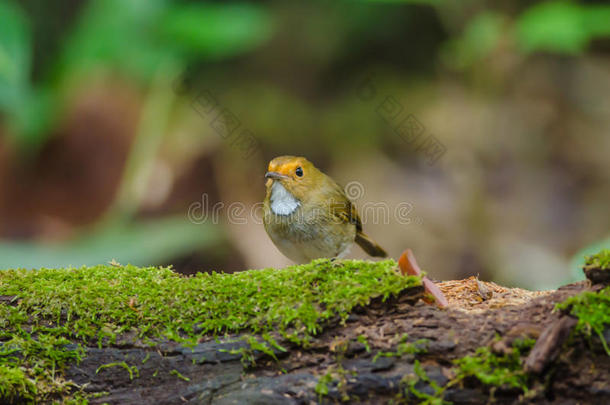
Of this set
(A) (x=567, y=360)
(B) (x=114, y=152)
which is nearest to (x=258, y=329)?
(A) (x=567, y=360)

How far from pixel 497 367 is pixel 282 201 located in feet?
7.33

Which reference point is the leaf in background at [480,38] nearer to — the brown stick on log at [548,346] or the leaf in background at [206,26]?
the leaf in background at [206,26]

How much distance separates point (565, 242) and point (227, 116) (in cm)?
442

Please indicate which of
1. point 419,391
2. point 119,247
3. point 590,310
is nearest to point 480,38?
point 119,247

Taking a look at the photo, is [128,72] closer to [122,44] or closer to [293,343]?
[122,44]

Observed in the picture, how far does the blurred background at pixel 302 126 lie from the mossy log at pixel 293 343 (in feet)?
9.08

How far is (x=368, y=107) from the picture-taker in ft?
26.7

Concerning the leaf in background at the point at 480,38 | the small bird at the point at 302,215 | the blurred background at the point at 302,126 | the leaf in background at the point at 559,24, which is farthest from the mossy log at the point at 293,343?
the leaf in background at the point at 559,24

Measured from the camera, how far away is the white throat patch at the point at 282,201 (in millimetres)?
4012

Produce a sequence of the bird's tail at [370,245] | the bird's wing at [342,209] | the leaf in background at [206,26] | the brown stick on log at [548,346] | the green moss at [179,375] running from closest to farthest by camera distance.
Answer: the brown stick on log at [548,346] < the green moss at [179,375] < the bird's wing at [342,209] < the bird's tail at [370,245] < the leaf in background at [206,26]

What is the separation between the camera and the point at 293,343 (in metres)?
2.24

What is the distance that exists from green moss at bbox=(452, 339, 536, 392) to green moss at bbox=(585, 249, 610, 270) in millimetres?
365

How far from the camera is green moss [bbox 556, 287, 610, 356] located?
2027mm

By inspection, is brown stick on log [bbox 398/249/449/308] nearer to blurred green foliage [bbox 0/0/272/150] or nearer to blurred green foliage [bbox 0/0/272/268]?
blurred green foliage [bbox 0/0/272/268]
